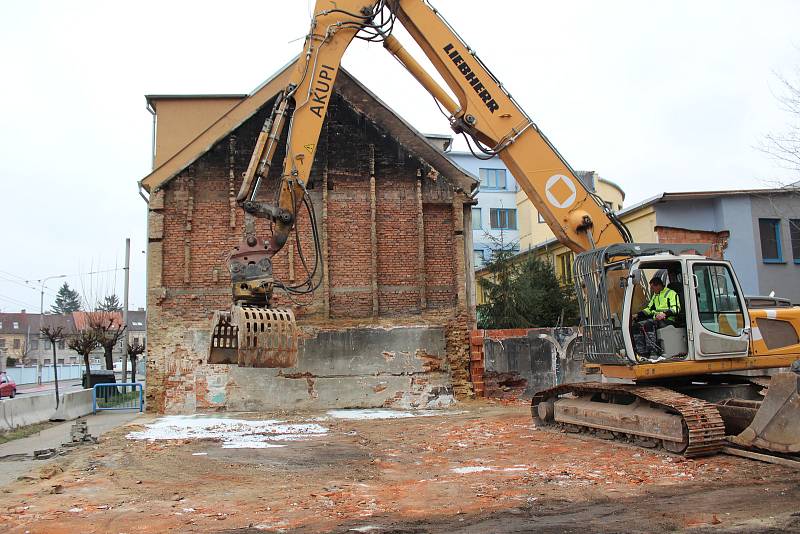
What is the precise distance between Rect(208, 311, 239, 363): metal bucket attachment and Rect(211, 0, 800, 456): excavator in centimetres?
2

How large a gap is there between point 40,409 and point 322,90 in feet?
34.3

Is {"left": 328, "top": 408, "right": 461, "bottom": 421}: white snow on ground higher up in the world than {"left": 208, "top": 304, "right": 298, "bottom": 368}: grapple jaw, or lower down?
lower down

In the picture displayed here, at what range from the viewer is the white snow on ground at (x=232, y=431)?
10.6 metres

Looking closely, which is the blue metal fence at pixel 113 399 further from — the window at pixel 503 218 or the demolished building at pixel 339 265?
the window at pixel 503 218

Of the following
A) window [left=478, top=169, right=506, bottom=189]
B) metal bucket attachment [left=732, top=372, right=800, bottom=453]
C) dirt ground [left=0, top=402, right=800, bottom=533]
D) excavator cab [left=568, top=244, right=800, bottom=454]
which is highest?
window [left=478, top=169, right=506, bottom=189]

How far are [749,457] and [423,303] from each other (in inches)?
370

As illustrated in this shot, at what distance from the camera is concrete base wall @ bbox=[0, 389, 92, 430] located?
1345 cm

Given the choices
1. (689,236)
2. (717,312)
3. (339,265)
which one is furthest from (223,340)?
(689,236)

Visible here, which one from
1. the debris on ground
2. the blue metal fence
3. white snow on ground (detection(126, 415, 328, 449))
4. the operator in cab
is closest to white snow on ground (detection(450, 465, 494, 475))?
the operator in cab

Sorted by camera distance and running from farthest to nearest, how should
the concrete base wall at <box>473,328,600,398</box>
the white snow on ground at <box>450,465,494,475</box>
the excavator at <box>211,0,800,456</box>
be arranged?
1. the concrete base wall at <box>473,328,600,398</box>
2. the excavator at <box>211,0,800,456</box>
3. the white snow on ground at <box>450,465,494,475</box>

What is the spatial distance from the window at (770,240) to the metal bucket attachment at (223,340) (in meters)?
17.5

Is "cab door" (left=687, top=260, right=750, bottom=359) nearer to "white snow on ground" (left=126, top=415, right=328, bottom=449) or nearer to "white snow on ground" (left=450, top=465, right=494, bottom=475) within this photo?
"white snow on ground" (left=450, top=465, right=494, bottom=475)

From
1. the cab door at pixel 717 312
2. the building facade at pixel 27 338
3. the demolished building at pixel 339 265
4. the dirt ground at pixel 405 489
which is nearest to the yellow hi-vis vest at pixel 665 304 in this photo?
the cab door at pixel 717 312

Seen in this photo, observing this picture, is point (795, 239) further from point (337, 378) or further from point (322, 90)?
point (322, 90)
